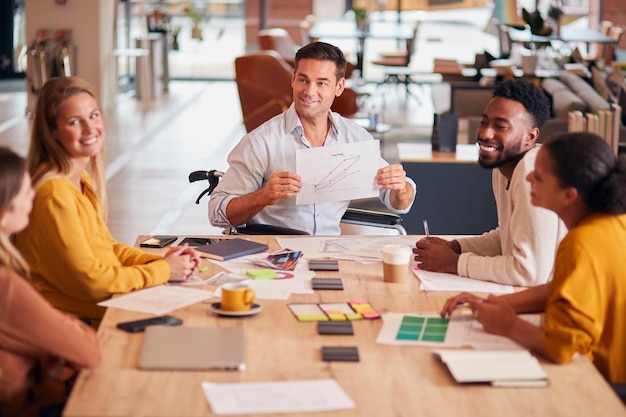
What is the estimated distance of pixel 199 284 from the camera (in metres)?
3.01

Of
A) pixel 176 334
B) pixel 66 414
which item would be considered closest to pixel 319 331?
pixel 176 334

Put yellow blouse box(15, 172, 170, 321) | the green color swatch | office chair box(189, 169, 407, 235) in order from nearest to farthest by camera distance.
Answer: the green color swatch, yellow blouse box(15, 172, 170, 321), office chair box(189, 169, 407, 235)

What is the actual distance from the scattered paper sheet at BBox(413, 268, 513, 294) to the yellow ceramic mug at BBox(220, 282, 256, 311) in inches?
23.2

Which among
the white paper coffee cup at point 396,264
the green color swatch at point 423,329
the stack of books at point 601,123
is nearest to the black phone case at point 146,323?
the green color swatch at point 423,329

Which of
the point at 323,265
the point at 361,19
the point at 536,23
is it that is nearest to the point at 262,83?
the point at 536,23

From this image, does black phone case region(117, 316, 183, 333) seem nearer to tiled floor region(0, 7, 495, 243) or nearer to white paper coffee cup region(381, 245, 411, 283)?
white paper coffee cup region(381, 245, 411, 283)

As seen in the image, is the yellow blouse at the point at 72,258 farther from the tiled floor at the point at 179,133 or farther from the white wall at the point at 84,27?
the white wall at the point at 84,27

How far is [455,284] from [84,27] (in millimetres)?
10163

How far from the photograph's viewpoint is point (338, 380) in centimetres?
224

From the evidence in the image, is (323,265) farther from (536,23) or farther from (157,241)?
(536,23)

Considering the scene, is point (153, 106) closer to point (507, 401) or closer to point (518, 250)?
point (518, 250)

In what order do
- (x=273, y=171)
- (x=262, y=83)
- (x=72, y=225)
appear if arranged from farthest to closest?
1. (x=262, y=83)
2. (x=273, y=171)
3. (x=72, y=225)

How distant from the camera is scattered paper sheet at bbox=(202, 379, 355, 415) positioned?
6.78 feet

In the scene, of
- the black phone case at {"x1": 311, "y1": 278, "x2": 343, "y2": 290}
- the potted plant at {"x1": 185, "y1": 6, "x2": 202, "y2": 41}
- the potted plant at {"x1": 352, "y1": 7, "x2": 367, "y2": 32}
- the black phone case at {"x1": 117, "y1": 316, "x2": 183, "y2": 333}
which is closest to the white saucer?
the black phone case at {"x1": 117, "y1": 316, "x2": 183, "y2": 333}
